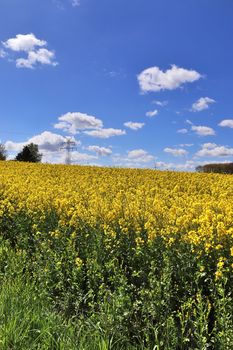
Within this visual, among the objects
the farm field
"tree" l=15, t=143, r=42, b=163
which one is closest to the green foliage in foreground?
the farm field

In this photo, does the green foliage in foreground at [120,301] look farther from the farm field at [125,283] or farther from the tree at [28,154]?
the tree at [28,154]

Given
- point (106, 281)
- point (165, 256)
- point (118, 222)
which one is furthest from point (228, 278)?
point (118, 222)

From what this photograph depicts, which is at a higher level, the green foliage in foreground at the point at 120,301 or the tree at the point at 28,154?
the tree at the point at 28,154

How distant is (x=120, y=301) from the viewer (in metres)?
4.52

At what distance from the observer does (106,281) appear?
5395mm

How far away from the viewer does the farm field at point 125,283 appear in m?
4.19

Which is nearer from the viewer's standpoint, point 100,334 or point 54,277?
point 100,334

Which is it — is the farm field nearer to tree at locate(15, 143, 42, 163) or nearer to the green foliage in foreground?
the green foliage in foreground

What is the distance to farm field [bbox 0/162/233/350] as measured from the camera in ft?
13.8

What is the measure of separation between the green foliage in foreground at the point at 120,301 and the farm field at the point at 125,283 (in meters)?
0.01

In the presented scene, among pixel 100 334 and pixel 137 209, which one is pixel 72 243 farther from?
pixel 100 334

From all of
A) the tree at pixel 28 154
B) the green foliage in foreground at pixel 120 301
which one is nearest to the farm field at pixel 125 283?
the green foliage in foreground at pixel 120 301

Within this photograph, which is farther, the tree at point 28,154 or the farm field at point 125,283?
the tree at point 28,154

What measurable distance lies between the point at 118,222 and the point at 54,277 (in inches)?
47.6
